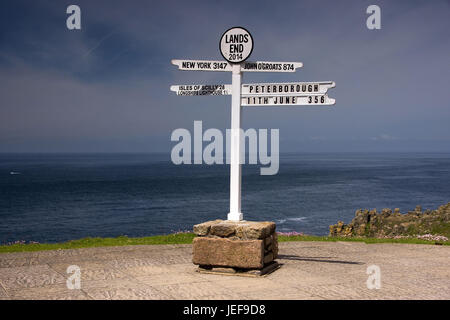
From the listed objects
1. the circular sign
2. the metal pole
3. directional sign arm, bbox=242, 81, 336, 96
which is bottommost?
the metal pole

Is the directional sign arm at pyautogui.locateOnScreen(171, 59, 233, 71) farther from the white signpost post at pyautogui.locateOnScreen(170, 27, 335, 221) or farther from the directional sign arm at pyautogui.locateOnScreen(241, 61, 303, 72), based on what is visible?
the directional sign arm at pyautogui.locateOnScreen(241, 61, 303, 72)

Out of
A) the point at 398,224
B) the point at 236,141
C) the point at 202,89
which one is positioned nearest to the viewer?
the point at 236,141

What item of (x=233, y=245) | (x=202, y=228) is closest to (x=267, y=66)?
(x=202, y=228)

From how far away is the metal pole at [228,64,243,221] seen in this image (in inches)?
364

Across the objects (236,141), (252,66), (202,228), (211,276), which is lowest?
(211,276)

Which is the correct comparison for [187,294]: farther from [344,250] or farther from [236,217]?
[344,250]

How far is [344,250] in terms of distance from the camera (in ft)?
40.1

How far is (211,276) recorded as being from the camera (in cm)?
862

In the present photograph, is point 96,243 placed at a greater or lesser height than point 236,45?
lesser

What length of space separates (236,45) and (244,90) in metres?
0.90

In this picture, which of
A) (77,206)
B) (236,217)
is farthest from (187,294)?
(77,206)

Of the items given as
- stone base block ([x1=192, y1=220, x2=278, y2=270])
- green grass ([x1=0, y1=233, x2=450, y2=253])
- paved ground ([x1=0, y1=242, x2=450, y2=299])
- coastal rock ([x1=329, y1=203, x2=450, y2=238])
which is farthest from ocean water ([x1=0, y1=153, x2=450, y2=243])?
stone base block ([x1=192, y1=220, x2=278, y2=270])

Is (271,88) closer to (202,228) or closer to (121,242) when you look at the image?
(202,228)

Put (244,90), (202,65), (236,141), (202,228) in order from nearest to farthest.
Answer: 1. (202,228)
2. (236,141)
3. (244,90)
4. (202,65)
